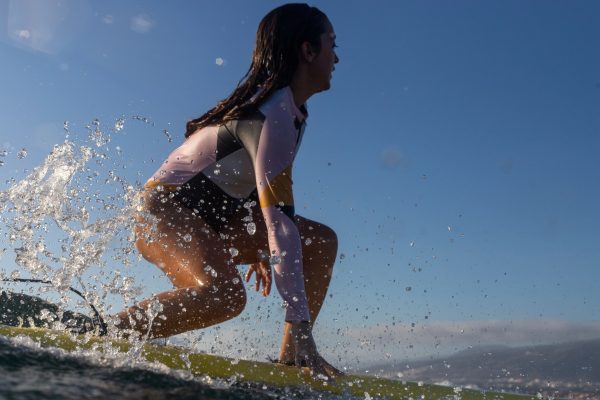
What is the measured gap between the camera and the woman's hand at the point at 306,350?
2926 mm

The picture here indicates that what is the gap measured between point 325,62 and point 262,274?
1.66 meters

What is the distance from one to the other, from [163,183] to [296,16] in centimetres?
140

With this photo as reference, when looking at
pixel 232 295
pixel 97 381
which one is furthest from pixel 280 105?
pixel 97 381

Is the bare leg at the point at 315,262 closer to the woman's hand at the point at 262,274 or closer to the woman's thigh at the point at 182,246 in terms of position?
the woman's hand at the point at 262,274

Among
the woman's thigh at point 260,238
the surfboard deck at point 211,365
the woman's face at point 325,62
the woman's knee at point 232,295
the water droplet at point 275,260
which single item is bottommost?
the surfboard deck at point 211,365

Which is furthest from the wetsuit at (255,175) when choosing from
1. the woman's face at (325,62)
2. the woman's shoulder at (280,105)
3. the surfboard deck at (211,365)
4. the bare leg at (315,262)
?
the bare leg at (315,262)

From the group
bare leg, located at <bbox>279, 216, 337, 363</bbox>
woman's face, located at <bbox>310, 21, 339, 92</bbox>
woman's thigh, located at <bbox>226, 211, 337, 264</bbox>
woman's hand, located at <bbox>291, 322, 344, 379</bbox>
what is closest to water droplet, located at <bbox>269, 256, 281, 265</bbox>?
woman's hand, located at <bbox>291, 322, 344, 379</bbox>

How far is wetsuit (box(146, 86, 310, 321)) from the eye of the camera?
10.2 feet

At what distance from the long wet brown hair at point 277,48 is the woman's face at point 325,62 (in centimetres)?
4

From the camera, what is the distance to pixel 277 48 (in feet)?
12.0

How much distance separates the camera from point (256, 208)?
3.92m

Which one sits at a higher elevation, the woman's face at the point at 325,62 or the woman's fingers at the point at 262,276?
the woman's face at the point at 325,62

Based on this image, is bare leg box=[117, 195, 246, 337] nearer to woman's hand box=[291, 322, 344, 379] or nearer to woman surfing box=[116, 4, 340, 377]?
woman surfing box=[116, 4, 340, 377]

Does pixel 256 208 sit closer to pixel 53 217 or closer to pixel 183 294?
pixel 183 294
